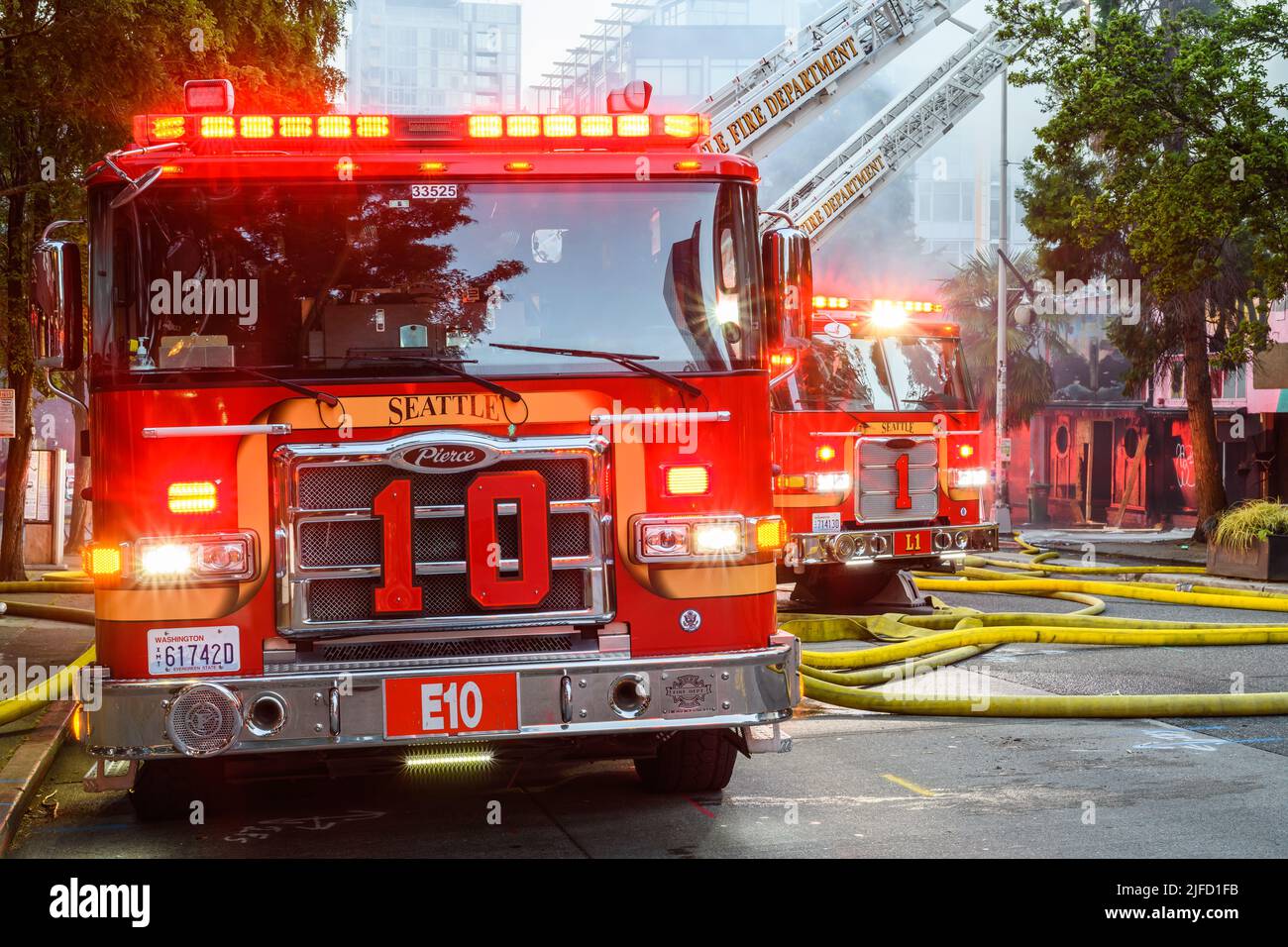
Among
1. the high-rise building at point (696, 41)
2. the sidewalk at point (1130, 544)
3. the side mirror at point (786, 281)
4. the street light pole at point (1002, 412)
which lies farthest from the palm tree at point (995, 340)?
the high-rise building at point (696, 41)

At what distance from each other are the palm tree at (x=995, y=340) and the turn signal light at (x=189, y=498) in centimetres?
4071

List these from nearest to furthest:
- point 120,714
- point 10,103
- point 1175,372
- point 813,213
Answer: point 120,714 → point 10,103 → point 813,213 → point 1175,372

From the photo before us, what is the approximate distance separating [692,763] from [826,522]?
7636 millimetres

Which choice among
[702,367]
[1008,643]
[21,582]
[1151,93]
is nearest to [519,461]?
[702,367]

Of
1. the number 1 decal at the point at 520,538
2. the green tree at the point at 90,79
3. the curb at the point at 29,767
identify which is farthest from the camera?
the green tree at the point at 90,79

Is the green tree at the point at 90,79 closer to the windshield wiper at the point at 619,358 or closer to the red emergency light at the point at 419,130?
the red emergency light at the point at 419,130

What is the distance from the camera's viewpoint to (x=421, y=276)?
20.1 feet

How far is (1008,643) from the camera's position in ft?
41.0

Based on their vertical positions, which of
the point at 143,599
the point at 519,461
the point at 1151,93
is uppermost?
the point at 1151,93

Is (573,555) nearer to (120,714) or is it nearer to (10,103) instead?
(120,714)

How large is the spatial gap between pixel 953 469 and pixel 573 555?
31.9 feet

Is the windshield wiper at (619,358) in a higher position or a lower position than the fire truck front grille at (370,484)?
higher

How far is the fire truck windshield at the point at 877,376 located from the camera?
14.7 meters

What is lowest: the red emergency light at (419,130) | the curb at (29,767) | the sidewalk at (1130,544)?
the sidewalk at (1130,544)
